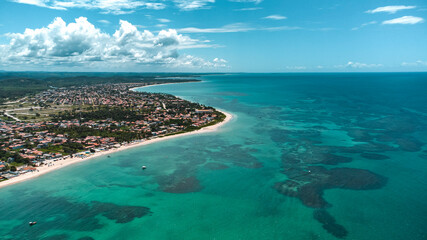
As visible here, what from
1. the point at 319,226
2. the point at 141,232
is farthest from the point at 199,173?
the point at 319,226

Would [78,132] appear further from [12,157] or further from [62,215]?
[62,215]

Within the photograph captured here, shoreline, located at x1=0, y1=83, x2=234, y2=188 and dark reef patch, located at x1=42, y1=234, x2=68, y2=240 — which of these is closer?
dark reef patch, located at x1=42, y1=234, x2=68, y2=240

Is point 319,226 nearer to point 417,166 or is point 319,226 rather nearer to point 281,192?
point 281,192

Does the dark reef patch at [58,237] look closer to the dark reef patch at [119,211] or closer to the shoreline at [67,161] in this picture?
the dark reef patch at [119,211]

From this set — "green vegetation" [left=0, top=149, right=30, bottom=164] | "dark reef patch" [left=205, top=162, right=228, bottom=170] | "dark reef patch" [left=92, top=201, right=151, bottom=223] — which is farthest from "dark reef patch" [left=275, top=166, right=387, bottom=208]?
"green vegetation" [left=0, top=149, right=30, bottom=164]

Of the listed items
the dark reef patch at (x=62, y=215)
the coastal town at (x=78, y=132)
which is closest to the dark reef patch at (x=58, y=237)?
the dark reef patch at (x=62, y=215)

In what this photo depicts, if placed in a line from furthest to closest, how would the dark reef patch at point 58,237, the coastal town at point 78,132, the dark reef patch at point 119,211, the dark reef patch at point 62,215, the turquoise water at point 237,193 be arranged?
the coastal town at point 78,132
the dark reef patch at point 119,211
the dark reef patch at point 62,215
the turquoise water at point 237,193
the dark reef patch at point 58,237

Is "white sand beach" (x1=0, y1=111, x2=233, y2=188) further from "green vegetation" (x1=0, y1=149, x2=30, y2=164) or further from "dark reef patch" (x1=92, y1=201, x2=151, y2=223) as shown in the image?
"dark reef patch" (x1=92, y1=201, x2=151, y2=223)
